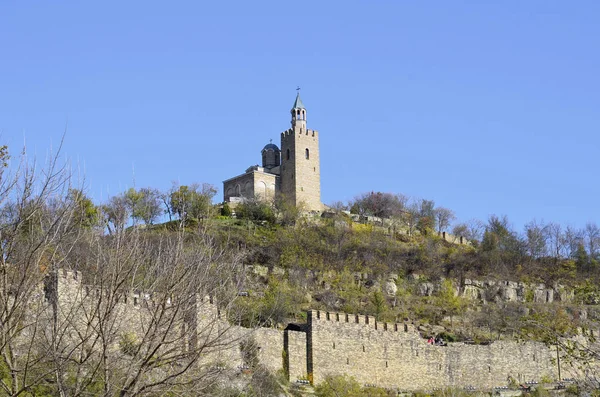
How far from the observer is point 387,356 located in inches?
1895

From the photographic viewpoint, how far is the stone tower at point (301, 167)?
84.0m

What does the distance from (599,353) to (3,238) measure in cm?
1139

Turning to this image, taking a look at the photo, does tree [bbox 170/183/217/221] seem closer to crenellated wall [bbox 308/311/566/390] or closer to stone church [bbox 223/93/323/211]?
stone church [bbox 223/93/323/211]

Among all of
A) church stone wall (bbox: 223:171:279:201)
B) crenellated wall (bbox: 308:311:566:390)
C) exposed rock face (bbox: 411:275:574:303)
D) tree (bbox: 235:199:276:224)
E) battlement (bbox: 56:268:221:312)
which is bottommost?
crenellated wall (bbox: 308:311:566:390)

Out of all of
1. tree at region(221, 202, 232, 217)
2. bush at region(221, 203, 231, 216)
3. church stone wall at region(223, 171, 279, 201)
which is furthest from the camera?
church stone wall at region(223, 171, 279, 201)

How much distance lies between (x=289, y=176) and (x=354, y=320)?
38057 millimetres

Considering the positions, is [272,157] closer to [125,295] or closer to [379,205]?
[379,205]

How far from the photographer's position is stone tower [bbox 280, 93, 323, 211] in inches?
3307

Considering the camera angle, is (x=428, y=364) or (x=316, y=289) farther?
(x=316, y=289)

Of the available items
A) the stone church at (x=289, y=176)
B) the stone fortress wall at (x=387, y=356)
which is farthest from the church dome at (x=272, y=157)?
the stone fortress wall at (x=387, y=356)

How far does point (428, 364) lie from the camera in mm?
49875

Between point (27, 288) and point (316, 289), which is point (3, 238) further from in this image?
point (316, 289)

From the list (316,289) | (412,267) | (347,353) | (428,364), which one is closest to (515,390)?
(428,364)

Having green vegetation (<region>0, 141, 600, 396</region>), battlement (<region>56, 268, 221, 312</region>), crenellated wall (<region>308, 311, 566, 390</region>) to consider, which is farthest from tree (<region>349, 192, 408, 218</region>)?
battlement (<region>56, 268, 221, 312</region>)
